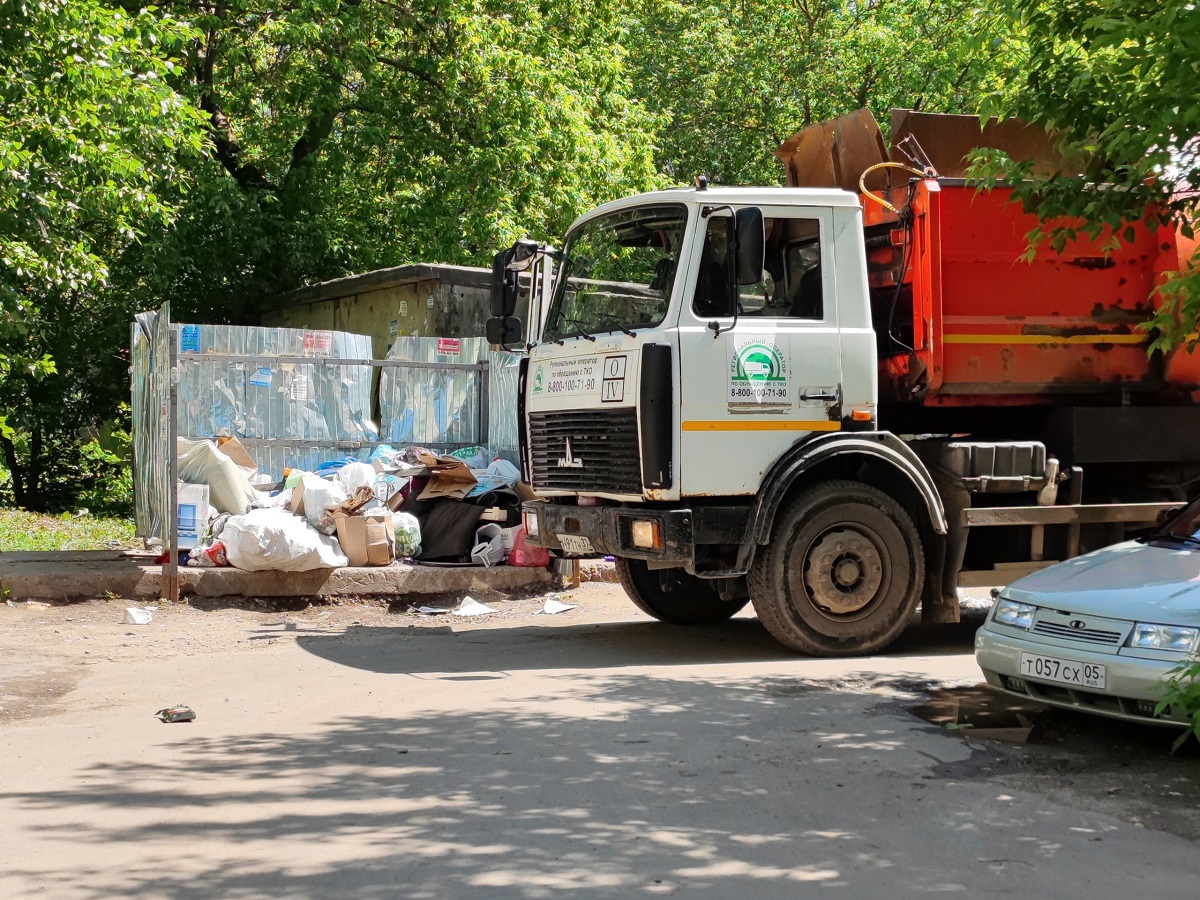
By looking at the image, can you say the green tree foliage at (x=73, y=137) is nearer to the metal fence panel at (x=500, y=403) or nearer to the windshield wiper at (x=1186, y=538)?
the metal fence panel at (x=500, y=403)

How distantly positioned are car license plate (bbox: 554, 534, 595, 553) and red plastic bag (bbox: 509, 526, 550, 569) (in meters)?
2.37

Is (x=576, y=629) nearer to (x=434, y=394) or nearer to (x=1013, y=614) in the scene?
(x=434, y=394)

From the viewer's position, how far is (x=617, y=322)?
26.0 feet

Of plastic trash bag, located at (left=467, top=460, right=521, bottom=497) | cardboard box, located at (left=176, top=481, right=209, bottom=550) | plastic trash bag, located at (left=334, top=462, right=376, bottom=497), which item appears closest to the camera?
cardboard box, located at (left=176, top=481, right=209, bottom=550)

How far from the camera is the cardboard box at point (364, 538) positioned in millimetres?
10367

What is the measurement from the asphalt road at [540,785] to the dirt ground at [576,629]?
4 cm

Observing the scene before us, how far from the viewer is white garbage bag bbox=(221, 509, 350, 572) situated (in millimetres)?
9922

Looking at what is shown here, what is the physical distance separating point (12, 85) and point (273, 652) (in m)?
6.15

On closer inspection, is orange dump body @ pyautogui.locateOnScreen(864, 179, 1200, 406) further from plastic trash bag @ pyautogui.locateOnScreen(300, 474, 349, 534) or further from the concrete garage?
the concrete garage

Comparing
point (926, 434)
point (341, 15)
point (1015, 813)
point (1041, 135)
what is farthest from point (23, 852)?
point (341, 15)

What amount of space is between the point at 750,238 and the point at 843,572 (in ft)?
7.12

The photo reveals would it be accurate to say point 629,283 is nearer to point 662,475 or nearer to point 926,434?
point 662,475

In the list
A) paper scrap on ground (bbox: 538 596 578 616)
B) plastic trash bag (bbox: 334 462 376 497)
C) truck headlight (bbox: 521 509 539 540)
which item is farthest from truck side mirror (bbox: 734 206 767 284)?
plastic trash bag (bbox: 334 462 376 497)

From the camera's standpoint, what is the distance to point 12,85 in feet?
37.0
